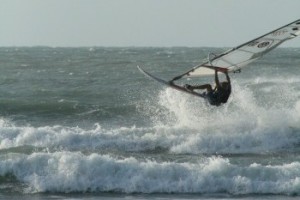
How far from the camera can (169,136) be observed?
18000 millimetres

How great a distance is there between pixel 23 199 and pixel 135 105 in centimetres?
1077

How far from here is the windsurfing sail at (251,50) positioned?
13.3 metres

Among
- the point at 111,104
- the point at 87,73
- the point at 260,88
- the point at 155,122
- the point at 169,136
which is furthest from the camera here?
the point at 87,73

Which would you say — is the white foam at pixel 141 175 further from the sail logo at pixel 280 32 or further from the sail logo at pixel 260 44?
the sail logo at pixel 280 32

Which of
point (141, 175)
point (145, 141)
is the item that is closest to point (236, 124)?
point (145, 141)

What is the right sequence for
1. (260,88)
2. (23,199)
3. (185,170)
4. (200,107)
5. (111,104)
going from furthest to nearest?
(260,88) < (111,104) < (200,107) < (185,170) < (23,199)

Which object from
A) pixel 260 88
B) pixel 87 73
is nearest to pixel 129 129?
pixel 260 88

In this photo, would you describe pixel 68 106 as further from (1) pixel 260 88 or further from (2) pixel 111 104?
(1) pixel 260 88

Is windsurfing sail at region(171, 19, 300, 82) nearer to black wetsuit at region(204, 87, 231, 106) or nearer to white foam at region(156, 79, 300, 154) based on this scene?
black wetsuit at region(204, 87, 231, 106)

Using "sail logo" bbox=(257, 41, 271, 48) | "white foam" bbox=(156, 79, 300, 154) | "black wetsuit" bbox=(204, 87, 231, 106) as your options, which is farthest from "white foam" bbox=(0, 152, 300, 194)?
"white foam" bbox=(156, 79, 300, 154)

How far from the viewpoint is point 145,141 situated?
17703 millimetres

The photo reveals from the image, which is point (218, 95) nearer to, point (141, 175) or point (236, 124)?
point (141, 175)

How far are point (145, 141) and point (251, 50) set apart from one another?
5.09 metres

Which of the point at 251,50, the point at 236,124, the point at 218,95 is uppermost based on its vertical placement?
the point at 251,50
